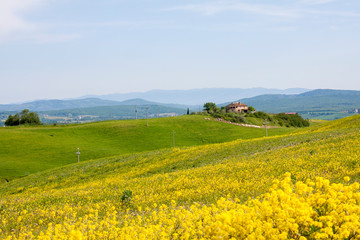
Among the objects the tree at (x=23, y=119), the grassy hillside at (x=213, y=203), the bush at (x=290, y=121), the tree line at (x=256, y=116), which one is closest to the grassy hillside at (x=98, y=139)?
the tree line at (x=256, y=116)

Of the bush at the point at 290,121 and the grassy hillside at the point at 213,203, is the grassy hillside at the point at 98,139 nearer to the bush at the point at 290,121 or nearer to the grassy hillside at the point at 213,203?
the grassy hillside at the point at 213,203

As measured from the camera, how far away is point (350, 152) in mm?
19688

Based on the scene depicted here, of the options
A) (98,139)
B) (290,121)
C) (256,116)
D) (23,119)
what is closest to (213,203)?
(98,139)

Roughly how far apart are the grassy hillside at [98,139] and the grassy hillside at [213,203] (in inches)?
1287

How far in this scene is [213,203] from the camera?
13383mm

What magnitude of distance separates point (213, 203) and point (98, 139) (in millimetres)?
81729

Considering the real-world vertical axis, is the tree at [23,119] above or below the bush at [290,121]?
above

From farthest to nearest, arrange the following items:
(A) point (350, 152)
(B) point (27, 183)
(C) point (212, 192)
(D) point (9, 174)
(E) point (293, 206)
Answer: (D) point (9, 174)
(B) point (27, 183)
(A) point (350, 152)
(C) point (212, 192)
(E) point (293, 206)

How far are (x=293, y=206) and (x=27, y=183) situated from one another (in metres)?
43.8

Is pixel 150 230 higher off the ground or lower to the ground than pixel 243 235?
lower

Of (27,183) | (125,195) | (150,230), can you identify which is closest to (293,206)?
(150,230)

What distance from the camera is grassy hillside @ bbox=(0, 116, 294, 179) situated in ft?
233

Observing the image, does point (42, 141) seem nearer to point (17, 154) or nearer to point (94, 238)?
point (17, 154)

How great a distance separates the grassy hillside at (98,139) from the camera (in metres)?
70.9
